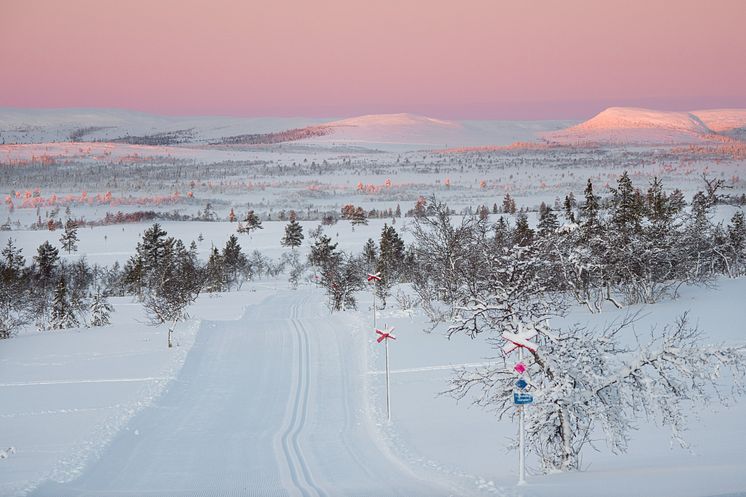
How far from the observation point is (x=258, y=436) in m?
18.4

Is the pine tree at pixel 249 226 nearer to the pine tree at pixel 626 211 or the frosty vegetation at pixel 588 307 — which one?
the frosty vegetation at pixel 588 307

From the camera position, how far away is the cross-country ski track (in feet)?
44.8

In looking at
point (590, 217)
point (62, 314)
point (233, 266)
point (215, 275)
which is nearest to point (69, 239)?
point (233, 266)

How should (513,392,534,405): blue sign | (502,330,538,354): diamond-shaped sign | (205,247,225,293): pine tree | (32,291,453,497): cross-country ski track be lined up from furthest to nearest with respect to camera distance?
1. (205,247,225,293): pine tree
2. (32,291,453,497): cross-country ski track
3. (502,330,538,354): diamond-shaped sign
4. (513,392,534,405): blue sign

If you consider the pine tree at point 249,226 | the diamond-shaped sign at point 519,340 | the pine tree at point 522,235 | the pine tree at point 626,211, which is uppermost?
the pine tree at point 626,211

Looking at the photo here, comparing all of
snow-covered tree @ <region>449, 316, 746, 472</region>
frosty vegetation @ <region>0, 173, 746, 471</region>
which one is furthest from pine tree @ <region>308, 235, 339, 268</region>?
snow-covered tree @ <region>449, 316, 746, 472</region>

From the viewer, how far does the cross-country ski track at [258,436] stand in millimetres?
13648

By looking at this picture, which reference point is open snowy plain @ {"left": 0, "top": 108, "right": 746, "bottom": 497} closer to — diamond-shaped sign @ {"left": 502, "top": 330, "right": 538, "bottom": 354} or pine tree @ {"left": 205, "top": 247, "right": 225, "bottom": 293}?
diamond-shaped sign @ {"left": 502, "top": 330, "right": 538, "bottom": 354}

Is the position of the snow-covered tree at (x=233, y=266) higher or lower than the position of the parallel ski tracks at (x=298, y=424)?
lower

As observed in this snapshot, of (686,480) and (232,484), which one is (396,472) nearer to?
(232,484)

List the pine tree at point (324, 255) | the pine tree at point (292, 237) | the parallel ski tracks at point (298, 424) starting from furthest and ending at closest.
Result: 1. the pine tree at point (292, 237)
2. the pine tree at point (324, 255)
3. the parallel ski tracks at point (298, 424)

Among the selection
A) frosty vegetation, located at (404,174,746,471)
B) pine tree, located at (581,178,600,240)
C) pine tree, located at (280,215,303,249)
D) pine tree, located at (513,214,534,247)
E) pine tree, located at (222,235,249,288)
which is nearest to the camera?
frosty vegetation, located at (404,174,746,471)

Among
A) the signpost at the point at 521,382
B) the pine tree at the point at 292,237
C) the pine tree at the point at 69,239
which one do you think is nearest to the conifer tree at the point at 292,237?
the pine tree at the point at 292,237

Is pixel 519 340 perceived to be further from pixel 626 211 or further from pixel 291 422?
pixel 626 211
